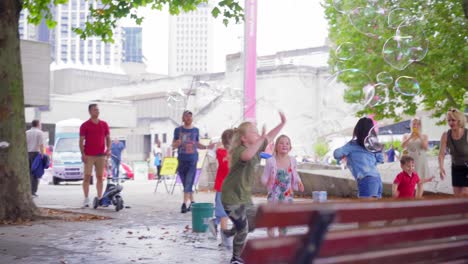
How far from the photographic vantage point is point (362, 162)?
911 centimetres

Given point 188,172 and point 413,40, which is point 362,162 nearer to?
point 188,172

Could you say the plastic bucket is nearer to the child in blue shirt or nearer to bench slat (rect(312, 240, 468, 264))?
the child in blue shirt

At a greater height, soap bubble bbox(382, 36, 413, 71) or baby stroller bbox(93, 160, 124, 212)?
soap bubble bbox(382, 36, 413, 71)

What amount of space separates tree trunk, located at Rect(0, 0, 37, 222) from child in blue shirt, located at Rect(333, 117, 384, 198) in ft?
15.5

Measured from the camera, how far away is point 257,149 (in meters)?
6.92

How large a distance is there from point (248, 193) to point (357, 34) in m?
27.4

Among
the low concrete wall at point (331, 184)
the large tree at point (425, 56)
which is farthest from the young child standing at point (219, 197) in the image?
the large tree at point (425, 56)

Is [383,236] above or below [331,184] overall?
above

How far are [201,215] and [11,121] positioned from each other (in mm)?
3164

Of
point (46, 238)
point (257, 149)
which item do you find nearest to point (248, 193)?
point (257, 149)

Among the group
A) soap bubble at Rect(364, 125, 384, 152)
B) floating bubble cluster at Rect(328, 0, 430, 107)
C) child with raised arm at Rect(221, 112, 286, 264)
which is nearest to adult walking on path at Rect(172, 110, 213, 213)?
floating bubble cluster at Rect(328, 0, 430, 107)

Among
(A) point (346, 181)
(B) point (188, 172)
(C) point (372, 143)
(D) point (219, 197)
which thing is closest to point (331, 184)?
(A) point (346, 181)

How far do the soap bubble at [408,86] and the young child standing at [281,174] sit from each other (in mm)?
5401

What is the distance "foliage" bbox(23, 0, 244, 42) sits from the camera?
14164 millimetres
